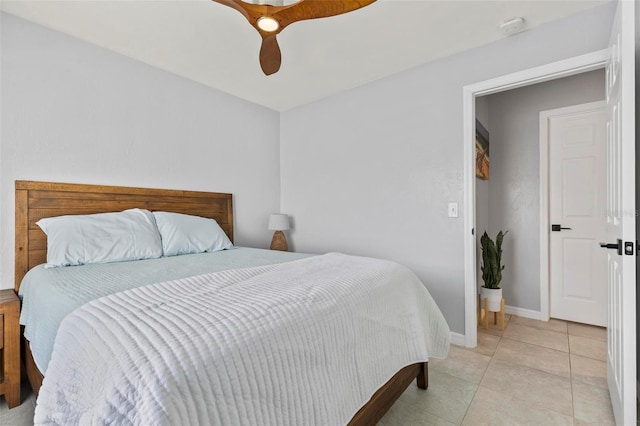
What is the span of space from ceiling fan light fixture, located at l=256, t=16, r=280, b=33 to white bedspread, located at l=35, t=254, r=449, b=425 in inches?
48.2

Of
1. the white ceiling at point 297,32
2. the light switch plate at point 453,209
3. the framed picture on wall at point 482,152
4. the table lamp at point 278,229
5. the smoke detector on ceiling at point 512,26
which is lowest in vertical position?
the table lamp at point 278,229

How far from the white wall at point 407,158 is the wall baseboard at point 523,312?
Result: 44.6 inches

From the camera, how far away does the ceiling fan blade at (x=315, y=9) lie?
53.7 inches

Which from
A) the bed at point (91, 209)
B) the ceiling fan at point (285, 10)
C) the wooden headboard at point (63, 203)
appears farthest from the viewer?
the wooden headboard at point (63, 203)

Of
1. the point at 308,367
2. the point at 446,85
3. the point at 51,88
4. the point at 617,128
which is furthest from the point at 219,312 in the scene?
the point at 446,85

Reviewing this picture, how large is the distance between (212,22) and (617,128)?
2384 mm

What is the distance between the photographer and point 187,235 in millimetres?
2469

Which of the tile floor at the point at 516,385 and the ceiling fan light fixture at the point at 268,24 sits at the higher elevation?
the ceiling fan light fixture at the point at 268,24

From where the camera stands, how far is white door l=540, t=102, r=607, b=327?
282cm

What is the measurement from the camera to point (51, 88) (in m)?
2.20

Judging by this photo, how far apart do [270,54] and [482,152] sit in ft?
8.15

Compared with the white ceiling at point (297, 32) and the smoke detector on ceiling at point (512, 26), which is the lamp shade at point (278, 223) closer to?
the white ceiling at point (297, 32)

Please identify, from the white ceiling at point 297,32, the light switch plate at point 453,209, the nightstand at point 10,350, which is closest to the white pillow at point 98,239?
the nightstand at point 10,350

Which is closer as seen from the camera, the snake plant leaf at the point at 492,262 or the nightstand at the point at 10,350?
the nightstand at the point at 10,350
